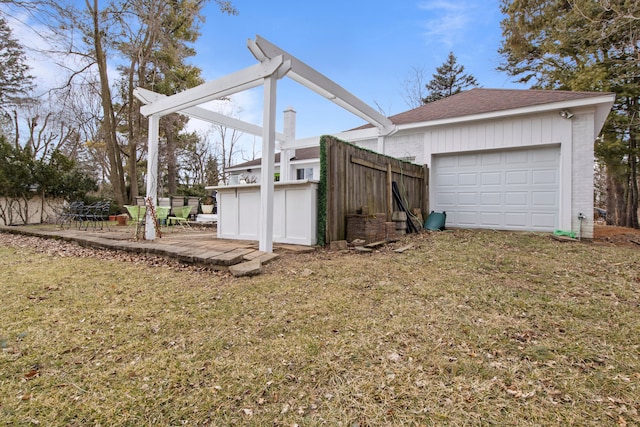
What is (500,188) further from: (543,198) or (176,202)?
(176,202)

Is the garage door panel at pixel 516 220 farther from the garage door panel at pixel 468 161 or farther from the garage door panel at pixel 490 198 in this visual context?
the garage door panel at pixel 468 161

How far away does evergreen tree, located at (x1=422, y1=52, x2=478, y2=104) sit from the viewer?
24.1 meters

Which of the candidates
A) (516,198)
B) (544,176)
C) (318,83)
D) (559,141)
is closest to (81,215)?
(318,83)

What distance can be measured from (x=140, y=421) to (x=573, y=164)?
8.65 metres

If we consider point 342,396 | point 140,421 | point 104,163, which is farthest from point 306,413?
point 104,163

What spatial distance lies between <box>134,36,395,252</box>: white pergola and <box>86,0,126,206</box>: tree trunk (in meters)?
7.02

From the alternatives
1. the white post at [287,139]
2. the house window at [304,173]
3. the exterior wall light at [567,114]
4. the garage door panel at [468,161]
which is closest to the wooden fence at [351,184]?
the garage door panel at [468,161]

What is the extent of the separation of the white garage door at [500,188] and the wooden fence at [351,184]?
1671mm

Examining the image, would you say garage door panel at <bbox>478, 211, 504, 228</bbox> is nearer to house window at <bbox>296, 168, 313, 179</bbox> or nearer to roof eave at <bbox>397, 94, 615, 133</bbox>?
roof eave at <bbox>397, 94, 615, 133</bbox>

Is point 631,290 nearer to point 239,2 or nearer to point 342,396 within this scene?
point 342,396

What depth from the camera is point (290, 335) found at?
2186mm

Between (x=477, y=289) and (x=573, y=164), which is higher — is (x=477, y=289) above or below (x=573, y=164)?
below

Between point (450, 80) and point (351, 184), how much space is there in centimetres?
2328

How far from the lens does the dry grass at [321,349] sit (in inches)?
56.9
